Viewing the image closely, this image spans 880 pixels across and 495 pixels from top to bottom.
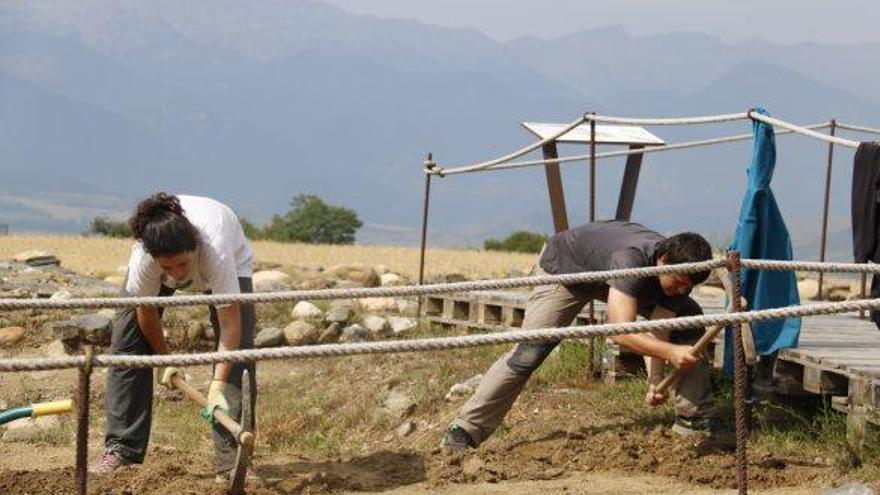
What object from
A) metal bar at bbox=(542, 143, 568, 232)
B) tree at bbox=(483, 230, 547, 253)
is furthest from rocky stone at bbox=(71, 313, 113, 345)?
tree at bbox=(483, 230, 547, 253)

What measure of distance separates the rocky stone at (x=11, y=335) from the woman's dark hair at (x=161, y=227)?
618 cm

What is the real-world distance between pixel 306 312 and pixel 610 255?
613 cm

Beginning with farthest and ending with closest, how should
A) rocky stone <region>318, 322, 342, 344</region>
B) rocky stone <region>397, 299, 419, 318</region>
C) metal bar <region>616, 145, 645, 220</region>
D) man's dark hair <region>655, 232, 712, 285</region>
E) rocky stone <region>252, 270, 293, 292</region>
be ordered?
rocky stone <region>252, 270, 293, 292</region>
rocky stone <region>397, 299, 419, 318</region>
rocky stone <region>318, 322, 342, 344</region>
metal bar <region>616, 145, 645, 220</region>
man's dark hair <region>655, 232, 712, 285</region>

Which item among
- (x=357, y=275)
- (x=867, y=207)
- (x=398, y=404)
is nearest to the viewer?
(x=867, y=207)

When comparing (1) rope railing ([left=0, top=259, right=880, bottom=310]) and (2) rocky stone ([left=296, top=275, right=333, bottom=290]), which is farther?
(2) rocky stone ([left=296, top=275, right=333, bottom=290])

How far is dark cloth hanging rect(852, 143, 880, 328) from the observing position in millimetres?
6535

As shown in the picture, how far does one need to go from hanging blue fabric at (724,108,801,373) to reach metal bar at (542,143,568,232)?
2824 mm

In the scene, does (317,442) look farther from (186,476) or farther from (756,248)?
(756,248)

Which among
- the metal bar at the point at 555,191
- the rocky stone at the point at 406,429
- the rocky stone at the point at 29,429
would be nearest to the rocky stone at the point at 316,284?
the metal bar at the point at 555,191

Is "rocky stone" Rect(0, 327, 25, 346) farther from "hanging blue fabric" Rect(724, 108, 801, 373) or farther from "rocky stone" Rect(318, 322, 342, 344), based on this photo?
"hanging blue fabric" Rect(724, 108, 801, 373)

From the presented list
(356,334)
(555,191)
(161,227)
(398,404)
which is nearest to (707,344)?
(161,227)

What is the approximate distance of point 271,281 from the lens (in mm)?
17000

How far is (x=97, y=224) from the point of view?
55.8 m

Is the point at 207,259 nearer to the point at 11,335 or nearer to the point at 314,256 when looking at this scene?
the point at 11,335
